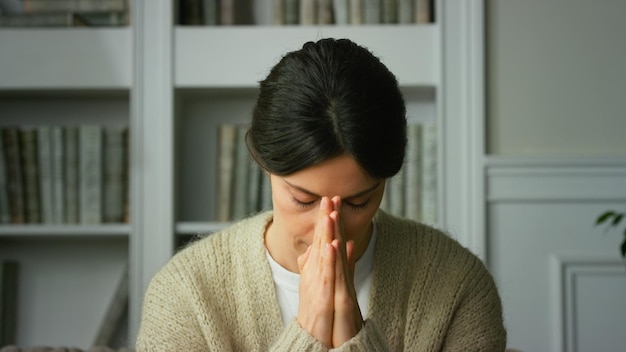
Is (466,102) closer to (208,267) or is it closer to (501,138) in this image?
(501,138)

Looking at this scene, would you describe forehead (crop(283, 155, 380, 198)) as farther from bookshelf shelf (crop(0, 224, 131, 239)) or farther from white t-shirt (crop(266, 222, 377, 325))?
bookshelf shelf (crop(0, 224, 131, 239))

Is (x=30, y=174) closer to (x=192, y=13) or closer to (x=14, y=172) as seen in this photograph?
(x=14, y=172)

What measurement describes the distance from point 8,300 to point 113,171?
1.63 ft

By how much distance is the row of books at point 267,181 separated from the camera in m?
2.40

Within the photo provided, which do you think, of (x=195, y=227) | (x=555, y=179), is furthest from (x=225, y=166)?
(x=555, y=179)

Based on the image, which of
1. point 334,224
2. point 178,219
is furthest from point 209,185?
point 334,224

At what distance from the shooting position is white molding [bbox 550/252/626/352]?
2.32 m

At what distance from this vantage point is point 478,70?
Result: 7.68 ft

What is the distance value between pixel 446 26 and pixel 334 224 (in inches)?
51.9

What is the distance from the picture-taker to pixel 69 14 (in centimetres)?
242

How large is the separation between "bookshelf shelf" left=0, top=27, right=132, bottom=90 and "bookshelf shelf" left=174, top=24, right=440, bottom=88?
0.16 m

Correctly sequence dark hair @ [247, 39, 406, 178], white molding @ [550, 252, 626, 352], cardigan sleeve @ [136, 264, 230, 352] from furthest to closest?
white molding @ [550, 252, 626, 352]
cardigan sleeve @ [136, 264, 230, 352]
dark hair @ [247, 39, 406, 178]

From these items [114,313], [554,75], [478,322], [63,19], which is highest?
[63,19]

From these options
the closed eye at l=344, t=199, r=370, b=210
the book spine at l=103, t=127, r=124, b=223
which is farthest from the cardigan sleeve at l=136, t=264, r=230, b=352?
the book spine at l=103, t=127, r=124, b=223
